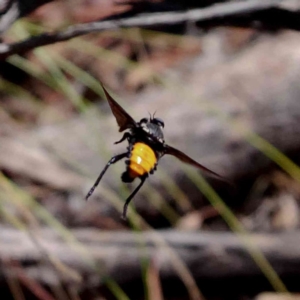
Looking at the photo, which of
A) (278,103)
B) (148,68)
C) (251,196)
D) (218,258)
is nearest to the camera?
(218,258)

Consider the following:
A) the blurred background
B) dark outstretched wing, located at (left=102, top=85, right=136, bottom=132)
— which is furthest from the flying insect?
the blurred background

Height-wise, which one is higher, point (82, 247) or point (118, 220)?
point (118, 220)

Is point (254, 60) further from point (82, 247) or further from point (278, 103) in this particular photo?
point (82, 247)

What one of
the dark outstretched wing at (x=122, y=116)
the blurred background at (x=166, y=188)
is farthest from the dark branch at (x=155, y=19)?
the blurred background at (x=166, y=188)

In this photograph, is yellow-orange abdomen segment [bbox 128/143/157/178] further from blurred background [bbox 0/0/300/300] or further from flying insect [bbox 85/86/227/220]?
blurred background [bbox 0/0/300/300]

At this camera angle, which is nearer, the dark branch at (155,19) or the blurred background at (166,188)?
the dark branch at (155,19)

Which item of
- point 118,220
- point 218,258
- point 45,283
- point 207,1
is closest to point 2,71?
point 118,220

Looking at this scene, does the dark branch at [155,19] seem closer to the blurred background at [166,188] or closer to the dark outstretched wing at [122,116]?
the dark outstretched wing at [122,116]
